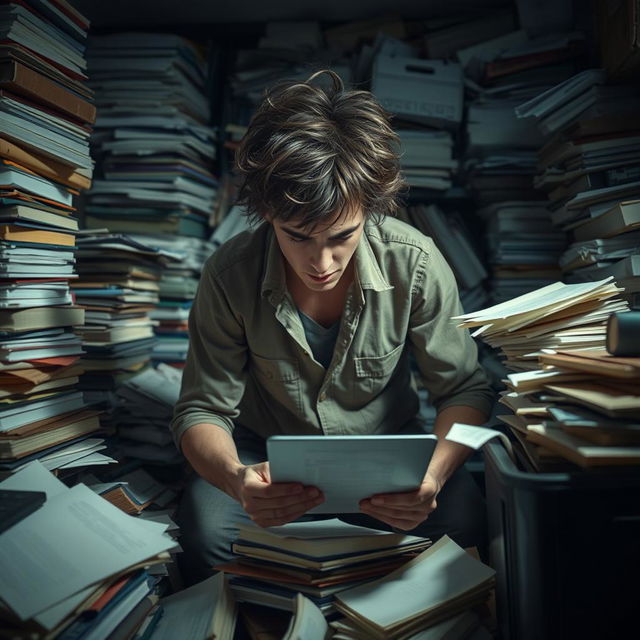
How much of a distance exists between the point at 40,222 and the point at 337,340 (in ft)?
2.43

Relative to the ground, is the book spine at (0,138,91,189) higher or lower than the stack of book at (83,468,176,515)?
higher

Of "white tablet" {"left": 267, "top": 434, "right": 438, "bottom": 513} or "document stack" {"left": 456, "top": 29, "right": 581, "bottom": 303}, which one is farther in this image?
"document stack" {"left": 456, "top": 29, "right": 581, "bottom": 303}

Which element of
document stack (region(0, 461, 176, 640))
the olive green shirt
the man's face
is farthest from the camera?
the olive green shirt

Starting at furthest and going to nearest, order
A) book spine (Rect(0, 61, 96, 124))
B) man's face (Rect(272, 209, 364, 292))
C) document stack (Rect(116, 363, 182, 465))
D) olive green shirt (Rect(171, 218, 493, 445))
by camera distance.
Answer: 1. document stack (Rect(116, 363, 182, 465))
2. olive green shirt (Rect(171, 218, 493, 445))
3. book spine (Rect(0, 61, 96, 124))
4. man's face (Rect(272, 209, 364, 292))

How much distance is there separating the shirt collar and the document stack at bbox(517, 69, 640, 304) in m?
0.59

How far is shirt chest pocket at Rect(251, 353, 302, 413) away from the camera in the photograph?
4.65 feet

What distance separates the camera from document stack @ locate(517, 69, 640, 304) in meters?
1.53

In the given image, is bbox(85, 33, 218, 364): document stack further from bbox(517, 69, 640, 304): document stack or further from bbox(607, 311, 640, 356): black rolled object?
bbox(607, 311, 640, 356): black rolled object

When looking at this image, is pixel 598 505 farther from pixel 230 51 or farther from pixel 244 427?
pixel 230 51

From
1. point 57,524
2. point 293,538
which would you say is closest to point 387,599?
point 293,538

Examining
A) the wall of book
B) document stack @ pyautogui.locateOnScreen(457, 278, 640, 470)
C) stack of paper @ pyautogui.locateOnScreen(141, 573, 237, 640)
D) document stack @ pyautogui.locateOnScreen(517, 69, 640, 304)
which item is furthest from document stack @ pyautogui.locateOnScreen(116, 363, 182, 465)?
document stack @ pyautogui.locateOnScreen(517, 69, 640, 304)

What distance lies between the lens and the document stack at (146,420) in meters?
1.82

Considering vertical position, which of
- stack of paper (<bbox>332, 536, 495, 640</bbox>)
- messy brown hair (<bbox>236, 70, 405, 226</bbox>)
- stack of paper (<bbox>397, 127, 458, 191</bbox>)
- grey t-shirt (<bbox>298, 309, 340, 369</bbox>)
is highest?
stack of paper (<bbox>397, 127, 458, 191</bbox>)

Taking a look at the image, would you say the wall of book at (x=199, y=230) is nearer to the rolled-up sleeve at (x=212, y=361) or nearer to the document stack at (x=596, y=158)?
the document stack at (x=596, y=158)
